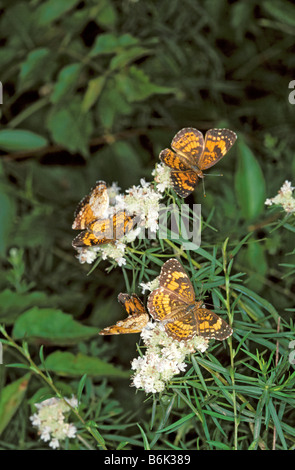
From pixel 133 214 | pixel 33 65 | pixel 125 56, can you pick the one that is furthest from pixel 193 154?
pixel 33 65

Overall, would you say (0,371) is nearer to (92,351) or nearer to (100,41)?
(92,351)

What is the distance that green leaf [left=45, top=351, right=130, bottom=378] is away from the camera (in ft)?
3.34

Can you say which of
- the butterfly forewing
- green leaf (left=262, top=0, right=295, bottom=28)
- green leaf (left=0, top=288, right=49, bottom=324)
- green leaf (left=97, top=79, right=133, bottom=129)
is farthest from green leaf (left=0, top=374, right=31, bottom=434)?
green leaf (left=262, top=0, right=295, bottom=28)

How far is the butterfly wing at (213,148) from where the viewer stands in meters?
0.79

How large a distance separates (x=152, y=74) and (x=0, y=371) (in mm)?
970

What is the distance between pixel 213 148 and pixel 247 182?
1.43ft

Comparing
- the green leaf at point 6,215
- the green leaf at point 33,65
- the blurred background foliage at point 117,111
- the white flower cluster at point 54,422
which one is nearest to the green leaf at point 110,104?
the blurred background foliage at point 117,111

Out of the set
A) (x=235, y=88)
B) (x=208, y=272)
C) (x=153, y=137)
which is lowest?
(x=208, y=272)

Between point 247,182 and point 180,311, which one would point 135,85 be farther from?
point 180,311

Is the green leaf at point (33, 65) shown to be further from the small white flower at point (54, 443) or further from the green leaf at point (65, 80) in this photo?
the small white flower at point (54, 443)
